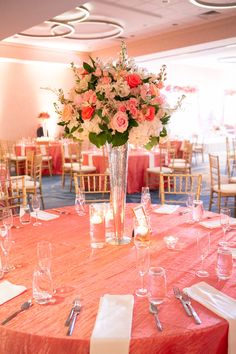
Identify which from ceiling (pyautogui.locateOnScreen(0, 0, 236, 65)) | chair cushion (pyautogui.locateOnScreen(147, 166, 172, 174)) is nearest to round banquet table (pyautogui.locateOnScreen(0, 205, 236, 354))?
ceiling (pyautogui.locateOnScreen(0, 0, 236, 65))

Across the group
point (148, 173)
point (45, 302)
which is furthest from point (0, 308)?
point (148, 173)

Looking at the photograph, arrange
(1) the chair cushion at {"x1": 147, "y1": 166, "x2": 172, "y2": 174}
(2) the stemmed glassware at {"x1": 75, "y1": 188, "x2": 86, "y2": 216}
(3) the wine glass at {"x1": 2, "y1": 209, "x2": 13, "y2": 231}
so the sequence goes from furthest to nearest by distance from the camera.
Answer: (1) the chair cushion at {"x1": 147, "y1": 166, "x2": 172, "y2": 174} < (2) the stemmed glassware at {"x1": 75, "y1": 188, "x2": 86, "y2": 216} < (3) the wine glass at {"x1": 2, "y1": 209, "x2": 13, "y2": 231}

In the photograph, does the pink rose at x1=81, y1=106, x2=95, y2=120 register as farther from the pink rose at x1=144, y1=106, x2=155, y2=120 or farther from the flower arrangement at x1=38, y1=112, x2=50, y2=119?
→ the flower arrangement at x1=38, y1=112, x2=50, y2=119

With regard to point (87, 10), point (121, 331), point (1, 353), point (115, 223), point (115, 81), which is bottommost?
point (1, 353)

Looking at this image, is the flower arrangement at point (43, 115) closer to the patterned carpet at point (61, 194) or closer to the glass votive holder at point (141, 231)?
the patterned carpet at point (61, 194)

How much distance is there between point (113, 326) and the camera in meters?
1.36

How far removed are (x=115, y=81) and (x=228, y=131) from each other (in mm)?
15606

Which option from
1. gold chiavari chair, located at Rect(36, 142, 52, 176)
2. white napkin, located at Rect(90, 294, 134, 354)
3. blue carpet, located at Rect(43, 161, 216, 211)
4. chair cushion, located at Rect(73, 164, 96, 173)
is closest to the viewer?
white napkin, located at Rect(90, 294, 134, 354)

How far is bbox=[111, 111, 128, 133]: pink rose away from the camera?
6.33 feet

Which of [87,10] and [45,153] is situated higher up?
[87,10]

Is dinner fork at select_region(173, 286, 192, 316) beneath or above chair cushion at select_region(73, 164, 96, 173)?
beneath

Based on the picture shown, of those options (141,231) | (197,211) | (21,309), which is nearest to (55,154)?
(197,211)

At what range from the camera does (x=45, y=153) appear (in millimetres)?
10062

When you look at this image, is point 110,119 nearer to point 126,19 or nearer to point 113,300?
point 113,300
